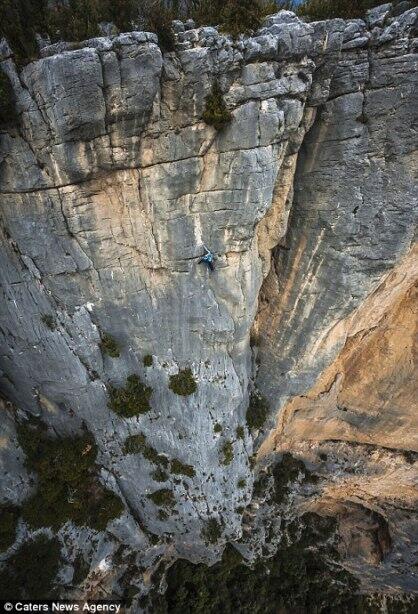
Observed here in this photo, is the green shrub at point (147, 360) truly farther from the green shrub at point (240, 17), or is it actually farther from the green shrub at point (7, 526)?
the green shrub at point (240, 17)

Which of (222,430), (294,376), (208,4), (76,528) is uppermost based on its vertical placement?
(208,4)

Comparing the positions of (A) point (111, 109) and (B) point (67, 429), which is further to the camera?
(B) point (67, 429)

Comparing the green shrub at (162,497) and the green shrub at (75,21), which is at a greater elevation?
the green shrub at (75,21)

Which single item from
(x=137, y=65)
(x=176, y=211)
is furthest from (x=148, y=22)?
(x=176, y=211)

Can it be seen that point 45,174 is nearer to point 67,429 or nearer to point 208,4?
point 208,4

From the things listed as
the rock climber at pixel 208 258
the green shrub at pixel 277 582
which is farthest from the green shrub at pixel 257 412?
the green shrub at pixel 277 582
